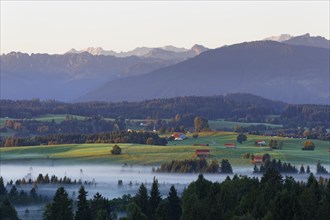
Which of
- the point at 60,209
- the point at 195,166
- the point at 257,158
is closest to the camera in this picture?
the point at 60,209

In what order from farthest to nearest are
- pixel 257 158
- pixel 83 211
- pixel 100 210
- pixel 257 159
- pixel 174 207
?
pixel 257 158 → pixel 257 159 → pixel 174 207 → pixel 100 210 → pixel 83 211

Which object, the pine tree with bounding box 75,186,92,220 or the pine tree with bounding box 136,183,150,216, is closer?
the pine tree with bounding box 75,186,92,220

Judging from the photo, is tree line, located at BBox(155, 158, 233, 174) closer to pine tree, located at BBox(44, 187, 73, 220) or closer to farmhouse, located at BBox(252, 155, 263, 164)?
farmhouse, located at BBox(252, 155, 263, 164)

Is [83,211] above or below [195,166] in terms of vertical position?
below

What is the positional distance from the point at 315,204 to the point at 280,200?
13.9 feet

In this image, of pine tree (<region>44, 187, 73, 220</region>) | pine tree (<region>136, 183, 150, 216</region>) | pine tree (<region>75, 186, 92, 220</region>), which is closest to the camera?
pine tree (<region>44, 187, 73, 220</region>)

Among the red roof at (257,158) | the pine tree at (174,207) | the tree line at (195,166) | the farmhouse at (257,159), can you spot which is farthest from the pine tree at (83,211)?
the red roof at (257,158)

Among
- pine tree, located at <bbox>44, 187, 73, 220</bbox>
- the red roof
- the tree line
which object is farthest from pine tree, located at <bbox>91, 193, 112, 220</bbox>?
the red roof

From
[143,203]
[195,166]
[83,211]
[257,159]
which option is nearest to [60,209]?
[83,211]

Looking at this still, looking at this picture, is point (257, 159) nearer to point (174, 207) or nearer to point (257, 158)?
point (257, 158)

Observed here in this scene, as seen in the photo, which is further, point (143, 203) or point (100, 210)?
point (143, 203)

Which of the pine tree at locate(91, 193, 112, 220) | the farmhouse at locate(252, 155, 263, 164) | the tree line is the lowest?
the pine tree at locate(91, 193, 112, 220)

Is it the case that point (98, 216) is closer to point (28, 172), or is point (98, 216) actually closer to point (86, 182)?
point (86, 182)

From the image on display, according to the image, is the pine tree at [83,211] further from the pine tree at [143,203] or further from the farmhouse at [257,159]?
the farmhouse at [257,159]
